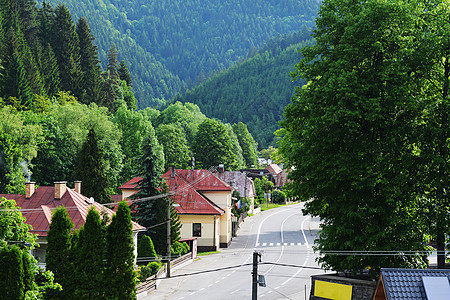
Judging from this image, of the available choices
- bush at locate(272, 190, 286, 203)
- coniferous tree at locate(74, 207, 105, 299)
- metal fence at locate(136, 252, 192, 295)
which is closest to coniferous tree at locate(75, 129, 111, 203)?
metal fence at locate(136, 252, 192, 295)

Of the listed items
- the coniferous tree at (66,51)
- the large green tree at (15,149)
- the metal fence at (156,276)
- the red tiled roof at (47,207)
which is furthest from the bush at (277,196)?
the red tiled roof at (47,207)

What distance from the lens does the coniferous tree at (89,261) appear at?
23.6m

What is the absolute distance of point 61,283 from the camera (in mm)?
23438

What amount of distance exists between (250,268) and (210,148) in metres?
48.2

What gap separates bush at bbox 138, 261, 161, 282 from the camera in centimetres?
3709

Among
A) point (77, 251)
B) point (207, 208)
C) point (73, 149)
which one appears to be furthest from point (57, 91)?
point (77, 251)

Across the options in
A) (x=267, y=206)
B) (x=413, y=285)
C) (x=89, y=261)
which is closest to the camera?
(x=413, y=285)

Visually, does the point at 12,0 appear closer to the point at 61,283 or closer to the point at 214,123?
the point at 214,123

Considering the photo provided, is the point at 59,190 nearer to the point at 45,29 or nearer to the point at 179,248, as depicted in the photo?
the point at 179,248

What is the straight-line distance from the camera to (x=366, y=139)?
77.4ft

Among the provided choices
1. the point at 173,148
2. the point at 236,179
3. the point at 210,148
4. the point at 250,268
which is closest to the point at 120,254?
the point at 250,268

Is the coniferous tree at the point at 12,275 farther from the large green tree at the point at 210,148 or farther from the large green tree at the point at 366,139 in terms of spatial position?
the large green tree at the point at 210,148

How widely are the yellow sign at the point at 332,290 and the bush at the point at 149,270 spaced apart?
1595 cm

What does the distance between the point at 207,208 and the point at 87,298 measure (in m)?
30.4
